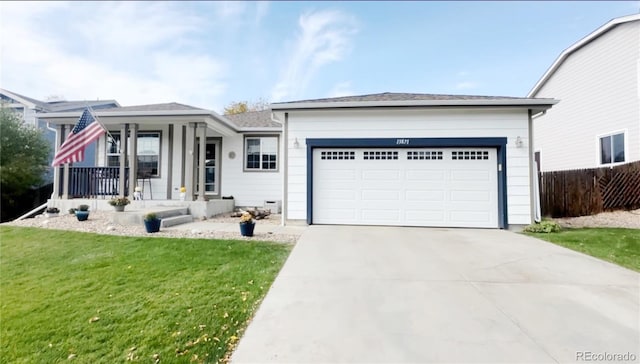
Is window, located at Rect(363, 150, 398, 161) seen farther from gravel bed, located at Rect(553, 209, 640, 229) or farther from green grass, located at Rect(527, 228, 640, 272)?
gravel bed, located at Rect(553, 209, 640, 229)

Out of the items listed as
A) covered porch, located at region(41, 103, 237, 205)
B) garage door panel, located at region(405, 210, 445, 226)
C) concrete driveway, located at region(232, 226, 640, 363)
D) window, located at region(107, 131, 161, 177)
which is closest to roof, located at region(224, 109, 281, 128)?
covered porch, located at region(41, 103, 237, 205)

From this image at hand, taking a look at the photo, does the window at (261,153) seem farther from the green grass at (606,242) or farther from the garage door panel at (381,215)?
the green grass at (606,242)

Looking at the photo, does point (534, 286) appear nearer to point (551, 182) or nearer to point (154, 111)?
point (551, 182)

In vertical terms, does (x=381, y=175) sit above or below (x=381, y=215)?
A: above

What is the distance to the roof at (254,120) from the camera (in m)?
11.6

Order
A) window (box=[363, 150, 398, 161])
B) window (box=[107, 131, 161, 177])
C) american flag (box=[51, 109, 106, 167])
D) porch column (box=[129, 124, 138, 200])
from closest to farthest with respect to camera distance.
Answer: american flag (box=[51, 109, 106, 167])
window (box=[363, 150, 398, 161])
porch column (box=[129, 124, 138, 200])
window (box=[107, 131, 161, 177])

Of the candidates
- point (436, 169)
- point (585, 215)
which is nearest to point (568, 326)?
point (436, 169)

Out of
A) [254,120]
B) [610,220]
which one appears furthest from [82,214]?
[610,220]

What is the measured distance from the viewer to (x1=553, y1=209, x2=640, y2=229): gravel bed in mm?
8047

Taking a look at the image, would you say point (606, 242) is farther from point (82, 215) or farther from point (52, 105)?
point (52, 105)

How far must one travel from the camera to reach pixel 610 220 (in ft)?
28.0

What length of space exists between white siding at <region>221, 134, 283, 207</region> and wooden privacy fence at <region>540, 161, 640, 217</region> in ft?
32.6

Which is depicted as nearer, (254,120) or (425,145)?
(425,145)

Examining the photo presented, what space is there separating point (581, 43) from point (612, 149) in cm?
446
